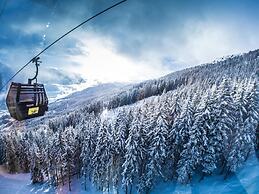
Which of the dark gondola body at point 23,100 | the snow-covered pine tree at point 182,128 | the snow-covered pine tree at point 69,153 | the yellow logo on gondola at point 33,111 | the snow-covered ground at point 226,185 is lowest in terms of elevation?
the snow-covered ground at point 226,185

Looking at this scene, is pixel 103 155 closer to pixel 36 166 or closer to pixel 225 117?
pixel 225 117

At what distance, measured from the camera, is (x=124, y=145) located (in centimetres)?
4800

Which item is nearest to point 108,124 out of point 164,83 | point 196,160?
point 196,160

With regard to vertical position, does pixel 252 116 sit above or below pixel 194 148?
above

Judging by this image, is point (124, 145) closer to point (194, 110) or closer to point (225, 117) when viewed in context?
point (194, 110)

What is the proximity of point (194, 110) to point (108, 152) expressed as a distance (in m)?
15.1

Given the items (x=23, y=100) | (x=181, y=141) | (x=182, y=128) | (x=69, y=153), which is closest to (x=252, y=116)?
(x=182, y=128)

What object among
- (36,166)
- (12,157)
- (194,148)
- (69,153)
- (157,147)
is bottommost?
(36,166)

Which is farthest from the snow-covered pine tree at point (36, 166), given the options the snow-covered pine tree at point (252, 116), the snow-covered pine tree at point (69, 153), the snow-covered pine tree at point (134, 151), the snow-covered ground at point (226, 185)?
the snow-covered pine tree at point (252, 116)

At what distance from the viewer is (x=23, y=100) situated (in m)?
13.8

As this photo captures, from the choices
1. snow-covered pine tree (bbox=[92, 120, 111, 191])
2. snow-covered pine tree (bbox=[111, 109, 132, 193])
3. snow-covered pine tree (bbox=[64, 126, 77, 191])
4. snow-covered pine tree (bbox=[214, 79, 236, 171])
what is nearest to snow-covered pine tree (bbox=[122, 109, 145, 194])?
snow-covered pine tree (bbox=[111, 109, 132, 193])

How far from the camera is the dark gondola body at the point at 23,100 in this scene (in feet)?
44.5

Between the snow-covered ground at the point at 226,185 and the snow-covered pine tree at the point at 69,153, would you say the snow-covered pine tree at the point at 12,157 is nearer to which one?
the snow-covered pine tree at the point at 69,153

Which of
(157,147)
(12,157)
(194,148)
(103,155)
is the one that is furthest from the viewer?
(12,157)
